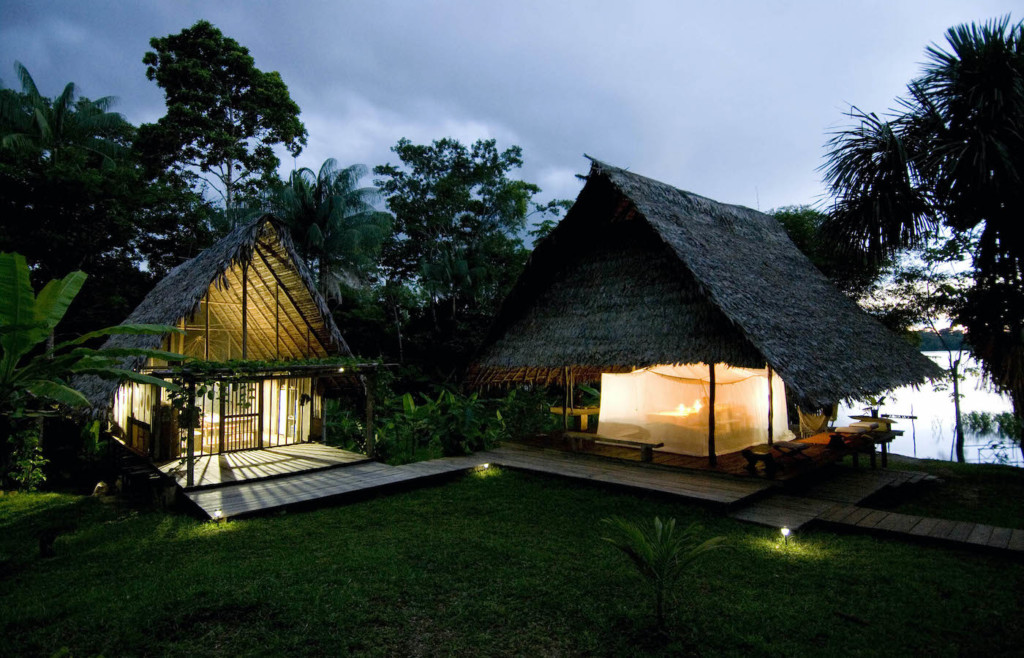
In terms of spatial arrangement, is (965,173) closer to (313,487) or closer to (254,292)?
(313,487)

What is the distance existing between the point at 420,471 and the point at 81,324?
1016 centimetres

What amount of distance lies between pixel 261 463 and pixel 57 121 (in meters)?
Answer: 14.6

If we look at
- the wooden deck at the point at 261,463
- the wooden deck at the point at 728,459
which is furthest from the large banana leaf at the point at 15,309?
the wooden deck at the point at 728,459

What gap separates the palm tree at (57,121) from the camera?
15117 millimetres

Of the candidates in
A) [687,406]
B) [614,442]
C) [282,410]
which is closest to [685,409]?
[687,406]

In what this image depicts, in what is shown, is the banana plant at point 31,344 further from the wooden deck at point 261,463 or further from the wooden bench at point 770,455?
the wooden bench at point 770,455

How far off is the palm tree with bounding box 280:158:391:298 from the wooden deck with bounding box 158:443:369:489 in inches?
400

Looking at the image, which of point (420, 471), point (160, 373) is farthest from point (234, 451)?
point (420, 471)

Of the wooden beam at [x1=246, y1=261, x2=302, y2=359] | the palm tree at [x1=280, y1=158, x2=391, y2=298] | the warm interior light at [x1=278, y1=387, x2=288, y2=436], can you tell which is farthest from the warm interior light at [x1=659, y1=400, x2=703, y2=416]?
the palm tree at [x1=280, y1=158, x2=391, y2=298]

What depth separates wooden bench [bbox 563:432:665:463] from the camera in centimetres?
782

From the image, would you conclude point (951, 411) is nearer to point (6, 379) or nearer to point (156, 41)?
point (6, 379)

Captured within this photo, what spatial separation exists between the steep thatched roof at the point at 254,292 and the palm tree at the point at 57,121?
8.02 m

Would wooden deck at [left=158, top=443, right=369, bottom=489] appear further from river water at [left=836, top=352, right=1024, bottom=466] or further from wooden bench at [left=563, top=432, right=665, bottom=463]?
river water at [left=836, top=352, right=1024, bottom=466]

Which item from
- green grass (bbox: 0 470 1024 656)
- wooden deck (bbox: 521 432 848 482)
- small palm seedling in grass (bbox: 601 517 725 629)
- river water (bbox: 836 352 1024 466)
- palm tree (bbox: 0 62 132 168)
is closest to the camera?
green grass (bbox: 0 470 1024 656)
